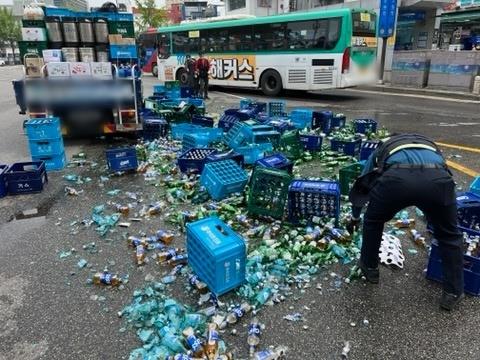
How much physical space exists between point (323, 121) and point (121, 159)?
4763mm

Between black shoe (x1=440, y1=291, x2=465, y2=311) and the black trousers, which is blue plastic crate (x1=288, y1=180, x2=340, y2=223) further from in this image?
black shoe (x1=440, y1=291, x2=465, y2=311)

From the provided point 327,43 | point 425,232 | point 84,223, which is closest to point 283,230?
point 425,232

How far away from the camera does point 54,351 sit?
8.46 ft

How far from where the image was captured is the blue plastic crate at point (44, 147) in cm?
612

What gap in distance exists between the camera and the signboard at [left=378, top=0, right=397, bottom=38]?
18.3m

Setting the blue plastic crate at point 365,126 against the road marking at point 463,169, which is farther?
the blue plastic crate at point 365,126

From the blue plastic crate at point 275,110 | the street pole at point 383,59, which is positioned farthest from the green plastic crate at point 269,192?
the street pole at point 383,59

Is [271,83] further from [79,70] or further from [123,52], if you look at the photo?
[79,70]

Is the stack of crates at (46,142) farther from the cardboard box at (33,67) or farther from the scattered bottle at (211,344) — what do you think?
the scattered bottle at (211,344)

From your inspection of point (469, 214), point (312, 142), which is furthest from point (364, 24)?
point (469, 214)

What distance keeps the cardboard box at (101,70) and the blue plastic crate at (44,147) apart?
6.33ft

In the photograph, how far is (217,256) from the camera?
114 inches

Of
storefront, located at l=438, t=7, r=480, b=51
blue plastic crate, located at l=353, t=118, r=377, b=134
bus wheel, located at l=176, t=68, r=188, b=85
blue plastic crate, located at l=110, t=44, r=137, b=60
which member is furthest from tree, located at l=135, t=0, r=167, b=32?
blue plastic crate, located at l=353, t=118, r=377, b=134

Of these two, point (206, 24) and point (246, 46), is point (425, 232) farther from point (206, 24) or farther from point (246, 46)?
point (206, 24)
